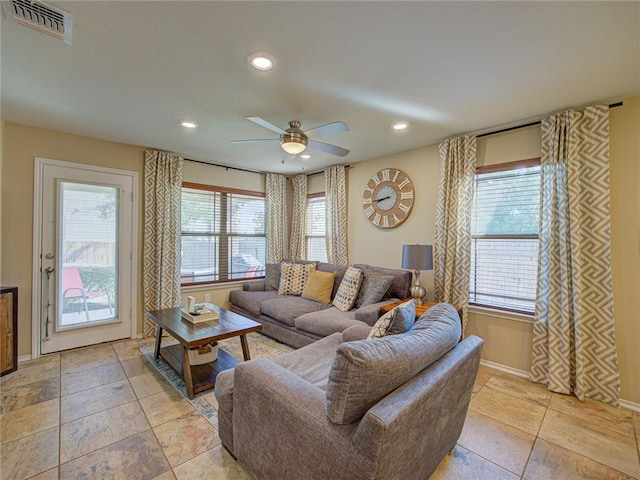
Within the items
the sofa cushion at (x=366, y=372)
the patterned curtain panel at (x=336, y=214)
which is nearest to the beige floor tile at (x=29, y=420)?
the sofa cushion at (x=366, y=372)

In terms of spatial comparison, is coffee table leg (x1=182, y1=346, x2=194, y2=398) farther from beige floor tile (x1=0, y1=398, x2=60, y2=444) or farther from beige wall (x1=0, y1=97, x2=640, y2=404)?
beige wall (x1=0, y1=97, x2=640, y2=404)

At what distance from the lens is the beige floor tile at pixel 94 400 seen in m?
2.13

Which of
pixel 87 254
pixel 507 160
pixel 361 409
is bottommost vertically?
pixel 361 409

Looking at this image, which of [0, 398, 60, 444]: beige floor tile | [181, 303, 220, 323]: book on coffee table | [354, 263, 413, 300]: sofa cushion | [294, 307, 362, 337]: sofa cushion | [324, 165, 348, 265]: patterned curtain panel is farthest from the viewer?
[324, 165, 348, 265]: patterned curtain panel

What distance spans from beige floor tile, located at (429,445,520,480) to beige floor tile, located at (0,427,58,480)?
228 centimetres

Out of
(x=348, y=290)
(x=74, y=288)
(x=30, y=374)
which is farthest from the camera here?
(x=348, y=290)

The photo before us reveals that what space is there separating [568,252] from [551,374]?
1109 mm

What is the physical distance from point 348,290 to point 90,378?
8.96 feet

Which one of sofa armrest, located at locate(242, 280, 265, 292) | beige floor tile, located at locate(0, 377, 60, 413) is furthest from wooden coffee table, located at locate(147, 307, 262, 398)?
sofa armrest, located at locate(242, 280, 265, 292)

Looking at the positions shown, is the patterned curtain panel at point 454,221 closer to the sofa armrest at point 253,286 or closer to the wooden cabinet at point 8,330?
the sofa armrest at point 253,286

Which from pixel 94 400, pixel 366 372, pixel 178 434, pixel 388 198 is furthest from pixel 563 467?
pixel 94 400

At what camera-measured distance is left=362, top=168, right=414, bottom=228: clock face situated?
368cm

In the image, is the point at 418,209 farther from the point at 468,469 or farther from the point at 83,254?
the point at 83,254

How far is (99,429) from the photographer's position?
195cm
